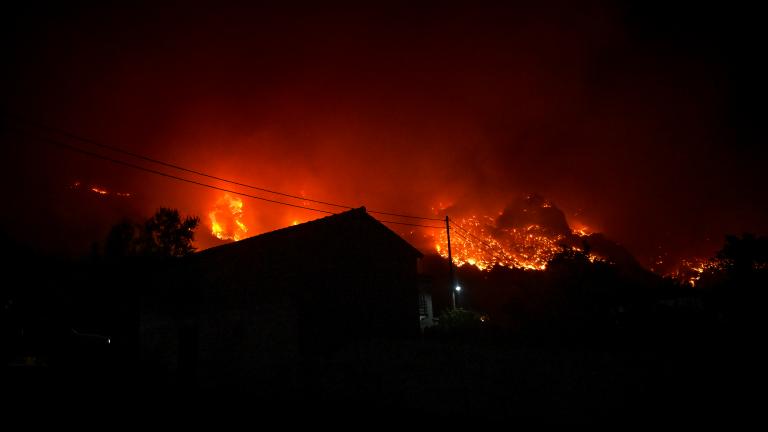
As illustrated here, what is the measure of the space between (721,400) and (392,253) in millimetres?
14962

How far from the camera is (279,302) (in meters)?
15.7

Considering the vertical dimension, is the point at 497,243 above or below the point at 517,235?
below

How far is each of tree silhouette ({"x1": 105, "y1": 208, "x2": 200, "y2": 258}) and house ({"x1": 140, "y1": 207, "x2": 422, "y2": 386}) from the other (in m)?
29.8

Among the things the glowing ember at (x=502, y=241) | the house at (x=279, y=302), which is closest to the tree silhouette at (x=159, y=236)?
the house at (x=279, y=302)

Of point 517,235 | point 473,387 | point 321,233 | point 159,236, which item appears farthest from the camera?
point 517,235

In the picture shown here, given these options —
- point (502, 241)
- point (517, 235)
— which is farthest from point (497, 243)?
point (517, 235)

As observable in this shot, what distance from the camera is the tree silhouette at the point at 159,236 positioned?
4762 cm

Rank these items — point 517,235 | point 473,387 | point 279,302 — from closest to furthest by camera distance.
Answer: point 473,387
point 279,302
point 517,235

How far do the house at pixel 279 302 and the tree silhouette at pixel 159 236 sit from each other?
2981 centimetres

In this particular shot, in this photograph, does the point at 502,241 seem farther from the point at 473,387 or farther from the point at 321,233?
the point at 473,387

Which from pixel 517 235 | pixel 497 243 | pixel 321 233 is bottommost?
pixel 321 233

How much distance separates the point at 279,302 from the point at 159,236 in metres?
40.5

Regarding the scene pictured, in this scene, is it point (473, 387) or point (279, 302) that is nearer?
point (473, 387)

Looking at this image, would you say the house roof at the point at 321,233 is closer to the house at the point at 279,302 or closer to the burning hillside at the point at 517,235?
the house at the point at 279,302
